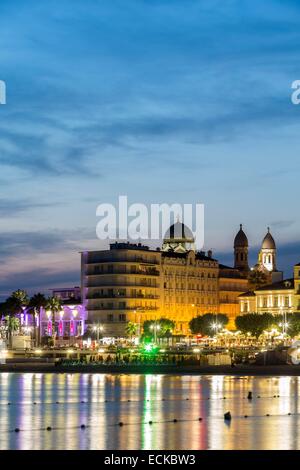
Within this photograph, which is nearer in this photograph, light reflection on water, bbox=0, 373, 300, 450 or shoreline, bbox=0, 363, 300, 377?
light reflection on water, bbox=0, 373, 300, 450

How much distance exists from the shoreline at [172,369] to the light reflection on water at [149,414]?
48.9ft

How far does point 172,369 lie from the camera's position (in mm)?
111438

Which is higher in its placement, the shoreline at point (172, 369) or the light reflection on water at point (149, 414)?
the shoreline at point (172, 369)

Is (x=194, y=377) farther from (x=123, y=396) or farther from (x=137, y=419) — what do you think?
(x=137, y=419)

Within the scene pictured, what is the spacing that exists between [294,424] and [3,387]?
38.3 meters

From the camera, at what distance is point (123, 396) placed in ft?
228

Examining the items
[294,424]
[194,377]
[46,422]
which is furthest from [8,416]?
[194,377]

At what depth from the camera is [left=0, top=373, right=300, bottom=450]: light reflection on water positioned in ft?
139

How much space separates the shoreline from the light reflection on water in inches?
A: 586

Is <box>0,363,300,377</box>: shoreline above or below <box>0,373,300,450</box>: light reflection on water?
above

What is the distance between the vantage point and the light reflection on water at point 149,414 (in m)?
42.4

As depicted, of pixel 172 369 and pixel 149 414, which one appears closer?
pixel 149 414

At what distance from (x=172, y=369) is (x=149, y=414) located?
56.8m

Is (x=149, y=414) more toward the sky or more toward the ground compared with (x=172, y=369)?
more toward the ground
